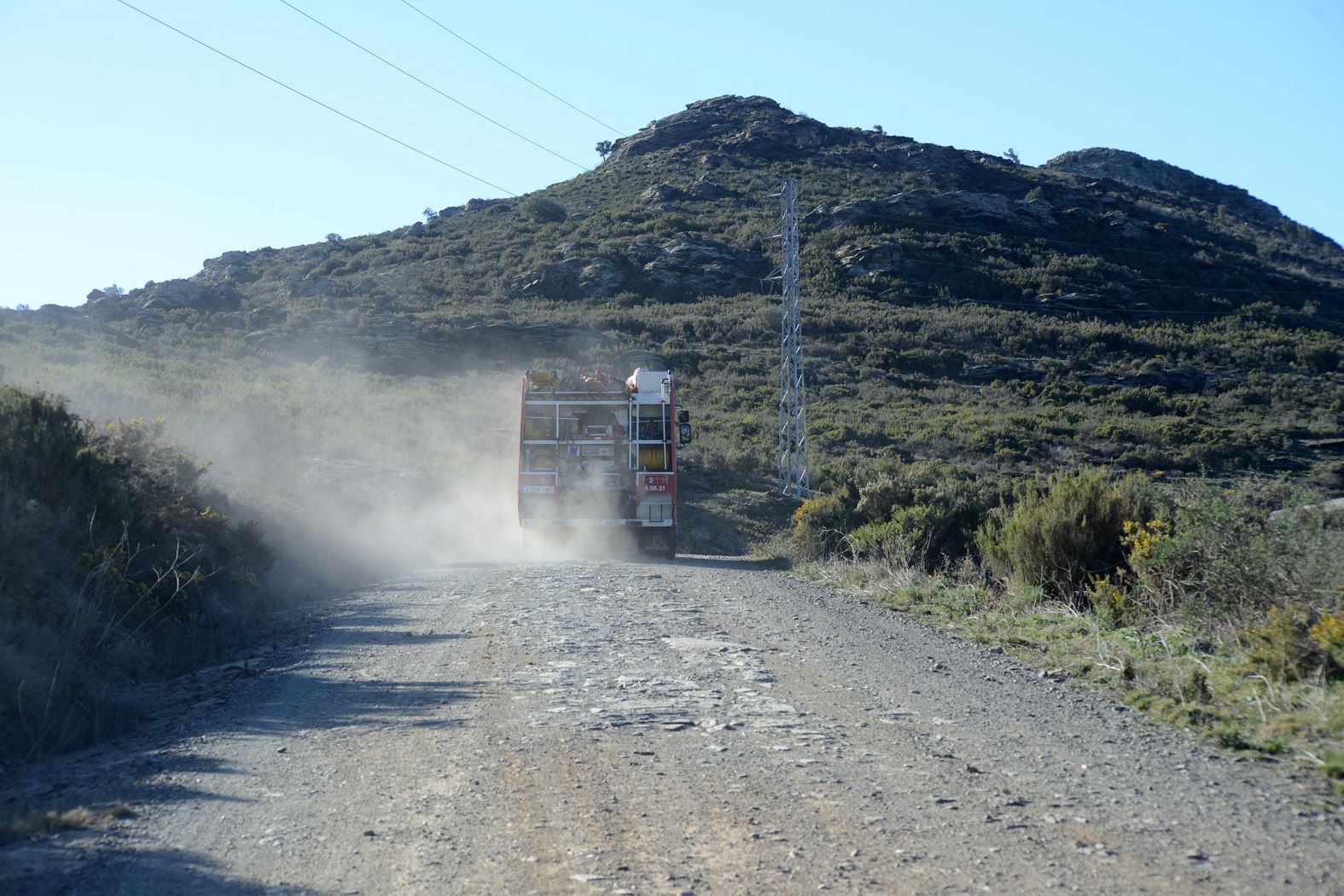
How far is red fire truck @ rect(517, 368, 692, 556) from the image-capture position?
21.4m

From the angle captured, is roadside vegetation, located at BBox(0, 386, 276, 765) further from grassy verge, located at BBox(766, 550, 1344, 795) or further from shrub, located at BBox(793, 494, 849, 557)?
shrub, located at BBox(793, 494, 849, 557)

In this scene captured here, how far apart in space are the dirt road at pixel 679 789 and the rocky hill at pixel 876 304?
2680 cm

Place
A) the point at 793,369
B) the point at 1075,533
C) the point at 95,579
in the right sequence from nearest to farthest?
the point at 95,579
the point at 1075,533
the point at 793,369

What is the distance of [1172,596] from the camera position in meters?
8.66

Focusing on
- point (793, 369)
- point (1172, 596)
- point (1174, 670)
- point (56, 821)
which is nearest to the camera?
point (56, 821)

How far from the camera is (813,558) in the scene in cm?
1805

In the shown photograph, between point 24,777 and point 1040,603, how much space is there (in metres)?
9.09

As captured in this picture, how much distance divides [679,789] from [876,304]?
5308cm

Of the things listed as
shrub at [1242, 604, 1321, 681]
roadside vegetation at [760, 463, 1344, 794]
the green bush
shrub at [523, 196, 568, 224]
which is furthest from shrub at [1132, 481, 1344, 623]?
shrub at [523, 196, 568, 224]

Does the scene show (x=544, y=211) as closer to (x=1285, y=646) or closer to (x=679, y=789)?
(x=1285, y=646)

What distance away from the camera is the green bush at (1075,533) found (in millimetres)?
10727

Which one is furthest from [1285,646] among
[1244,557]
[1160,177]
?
[1160,177]

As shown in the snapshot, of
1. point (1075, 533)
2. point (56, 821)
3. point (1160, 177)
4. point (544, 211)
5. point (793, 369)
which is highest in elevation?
point (1160, 177)

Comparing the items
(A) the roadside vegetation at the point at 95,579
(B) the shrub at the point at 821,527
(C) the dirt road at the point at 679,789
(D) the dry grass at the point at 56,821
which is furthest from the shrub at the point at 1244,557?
(B) the shrub at the point at 821,527
